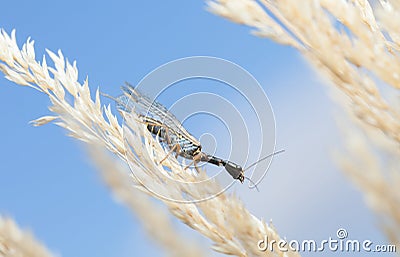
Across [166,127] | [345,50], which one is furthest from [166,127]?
[345,50]

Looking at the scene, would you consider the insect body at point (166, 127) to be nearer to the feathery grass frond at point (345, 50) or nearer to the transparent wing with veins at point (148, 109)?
the transparent wing with veins at point (148, 109)

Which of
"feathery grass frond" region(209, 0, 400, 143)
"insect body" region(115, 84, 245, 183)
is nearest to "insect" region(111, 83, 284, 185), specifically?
"insect body" region(115, 84, 245, 183)

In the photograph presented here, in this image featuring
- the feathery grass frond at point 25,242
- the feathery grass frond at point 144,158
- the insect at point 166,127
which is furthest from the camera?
the insect at point 166,127

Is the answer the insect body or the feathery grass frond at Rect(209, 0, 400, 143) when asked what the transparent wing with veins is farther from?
the feathery grass frond at Rect(209, 0, 400, 143)

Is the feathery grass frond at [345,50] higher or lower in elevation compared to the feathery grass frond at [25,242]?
higher

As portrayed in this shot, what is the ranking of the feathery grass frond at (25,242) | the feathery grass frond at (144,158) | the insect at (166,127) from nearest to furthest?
the feathery grass frond at (25,242) < the feathery grass frond at (144,158) < the insect at (166,127)

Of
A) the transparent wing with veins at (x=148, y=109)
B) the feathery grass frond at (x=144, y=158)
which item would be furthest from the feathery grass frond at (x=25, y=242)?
the transparent wing with veins at (x=148, y=109)

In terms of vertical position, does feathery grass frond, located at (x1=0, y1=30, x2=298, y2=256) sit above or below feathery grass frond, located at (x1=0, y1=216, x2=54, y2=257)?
above

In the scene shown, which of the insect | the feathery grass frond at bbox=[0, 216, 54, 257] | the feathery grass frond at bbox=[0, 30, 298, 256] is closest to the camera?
the feathery grass frond at bbox=[0, 216, 54, 257]

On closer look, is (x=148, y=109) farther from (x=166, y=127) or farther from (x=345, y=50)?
(x=345, y=50)
